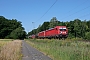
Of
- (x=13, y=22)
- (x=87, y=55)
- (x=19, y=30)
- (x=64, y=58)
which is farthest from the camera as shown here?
(x=13, y=22)

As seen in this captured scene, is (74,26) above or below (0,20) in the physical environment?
below

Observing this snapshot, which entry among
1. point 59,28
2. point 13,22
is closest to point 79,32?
point 59,28

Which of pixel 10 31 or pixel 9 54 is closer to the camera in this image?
pixel 9 54

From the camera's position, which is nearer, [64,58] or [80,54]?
[80,54]

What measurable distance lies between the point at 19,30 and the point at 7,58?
14937 centimetres

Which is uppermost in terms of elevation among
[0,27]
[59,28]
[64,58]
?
[0,27]

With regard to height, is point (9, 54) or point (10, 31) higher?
point (10, 31)

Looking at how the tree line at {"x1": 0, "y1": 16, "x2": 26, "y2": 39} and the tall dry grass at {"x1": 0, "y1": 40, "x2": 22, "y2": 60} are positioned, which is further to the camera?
the tree line at {"x1": 0, "y1": 16, "x2": 26, "y2": 39}

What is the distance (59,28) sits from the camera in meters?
58.8

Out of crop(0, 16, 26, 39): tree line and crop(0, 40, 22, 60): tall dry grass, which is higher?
crop(0, 16, 26, 39): tree line

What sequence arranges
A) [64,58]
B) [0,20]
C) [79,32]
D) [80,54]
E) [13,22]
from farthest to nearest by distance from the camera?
[13,22] → [0,20] → [79,32] → [64,58] → [80,54]

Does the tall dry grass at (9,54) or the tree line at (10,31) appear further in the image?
the tree line at (10,31)

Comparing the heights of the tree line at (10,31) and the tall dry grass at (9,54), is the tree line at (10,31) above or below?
above

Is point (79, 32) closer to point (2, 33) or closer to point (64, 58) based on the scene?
point (2, 33)
